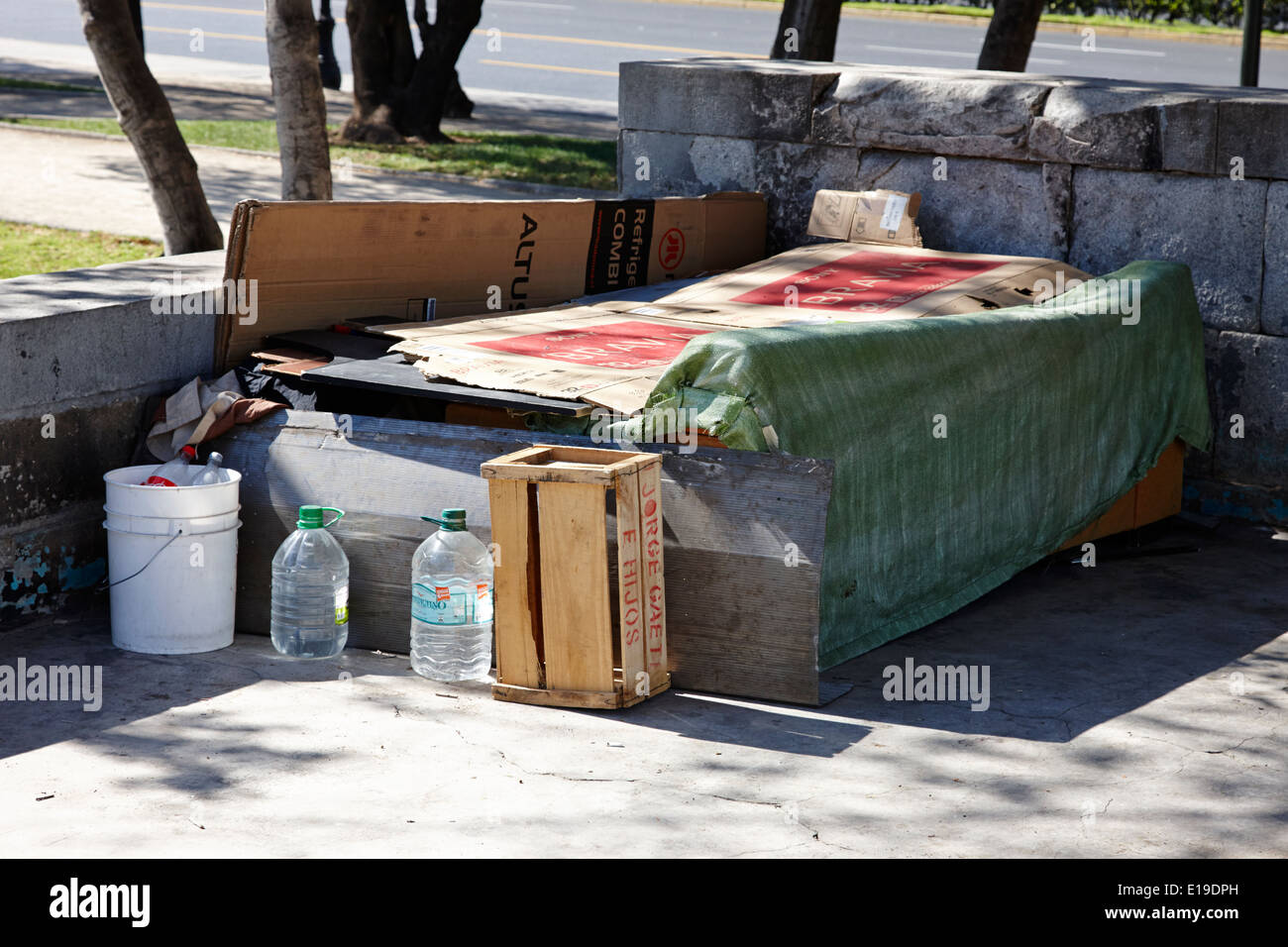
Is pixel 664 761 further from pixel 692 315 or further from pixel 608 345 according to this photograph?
pixel 692 315

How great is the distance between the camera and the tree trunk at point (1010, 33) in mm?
10820

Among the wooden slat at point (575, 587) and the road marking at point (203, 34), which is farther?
the road marking at point (203, 34)

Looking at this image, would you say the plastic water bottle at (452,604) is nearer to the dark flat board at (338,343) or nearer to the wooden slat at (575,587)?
Answer: the wooden slat at (575,587)

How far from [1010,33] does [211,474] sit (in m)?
7.44

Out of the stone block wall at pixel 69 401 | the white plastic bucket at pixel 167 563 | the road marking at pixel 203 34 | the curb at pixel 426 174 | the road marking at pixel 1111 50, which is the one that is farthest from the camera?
the road marking at pixel 203 34

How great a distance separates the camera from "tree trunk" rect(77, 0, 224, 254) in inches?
309

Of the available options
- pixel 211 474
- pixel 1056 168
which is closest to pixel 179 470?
pixel 211 474

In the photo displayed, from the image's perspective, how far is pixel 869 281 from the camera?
6883 mm

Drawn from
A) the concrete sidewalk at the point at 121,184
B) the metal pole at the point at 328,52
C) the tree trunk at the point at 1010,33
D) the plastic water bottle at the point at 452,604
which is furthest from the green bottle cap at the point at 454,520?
the metal pole at the point at 328,52

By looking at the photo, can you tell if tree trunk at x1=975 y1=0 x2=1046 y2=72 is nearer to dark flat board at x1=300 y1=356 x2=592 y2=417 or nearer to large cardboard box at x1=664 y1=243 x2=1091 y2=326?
large cardboard box at x1=664 y1=243 x2=1091 y2=326

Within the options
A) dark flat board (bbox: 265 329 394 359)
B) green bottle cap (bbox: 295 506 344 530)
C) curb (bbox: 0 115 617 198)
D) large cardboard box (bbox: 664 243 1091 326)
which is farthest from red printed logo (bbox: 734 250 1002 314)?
curb (bbox: 0 115 617 198)

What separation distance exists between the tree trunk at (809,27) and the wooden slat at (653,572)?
277 inches

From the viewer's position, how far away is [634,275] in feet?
24.2

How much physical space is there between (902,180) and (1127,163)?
1128 mm
